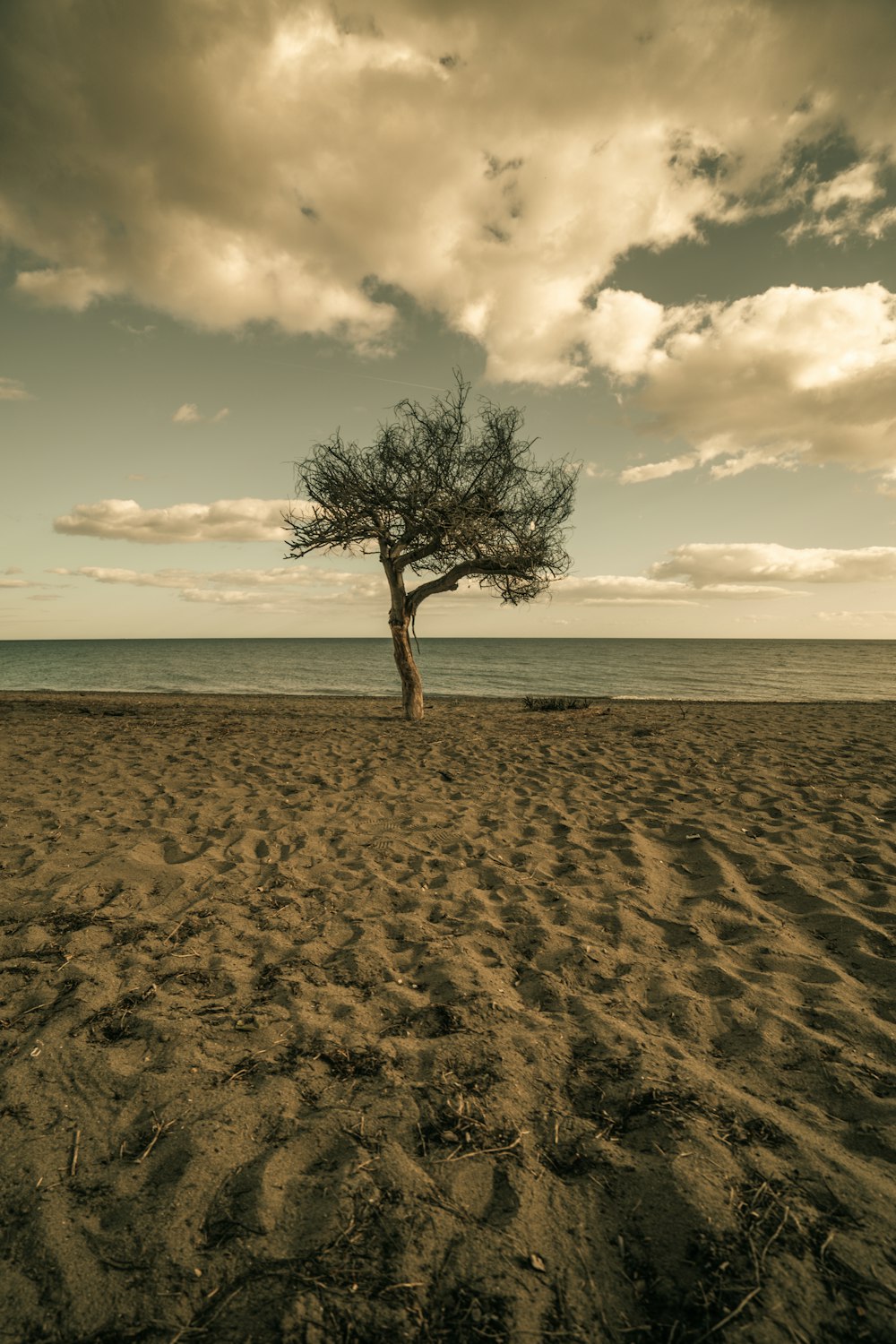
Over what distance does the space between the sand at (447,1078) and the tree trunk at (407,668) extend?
725 centimetres

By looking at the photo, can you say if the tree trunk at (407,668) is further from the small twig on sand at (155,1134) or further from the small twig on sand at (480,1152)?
the small twig on sand at (480,1152)

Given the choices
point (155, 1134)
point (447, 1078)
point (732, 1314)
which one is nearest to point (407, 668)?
point (447, 1078)

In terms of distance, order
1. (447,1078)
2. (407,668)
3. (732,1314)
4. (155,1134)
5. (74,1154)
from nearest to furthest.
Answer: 1. (732,1314)
2. (74,1154)
3. (155,1134)
4. (447,1078)
5. (407,668)

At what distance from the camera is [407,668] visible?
14.3 meters

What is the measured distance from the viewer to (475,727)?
13.8 m

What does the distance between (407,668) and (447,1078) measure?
11.7 m

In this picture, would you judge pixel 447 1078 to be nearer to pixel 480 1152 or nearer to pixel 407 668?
pixel 480 1152

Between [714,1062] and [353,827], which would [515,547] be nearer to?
[353,827]

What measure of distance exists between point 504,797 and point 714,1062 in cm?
477

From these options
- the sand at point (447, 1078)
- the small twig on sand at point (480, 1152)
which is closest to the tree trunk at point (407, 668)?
the sand at point (447, 1078)

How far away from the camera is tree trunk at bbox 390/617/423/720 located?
1358 centimetres

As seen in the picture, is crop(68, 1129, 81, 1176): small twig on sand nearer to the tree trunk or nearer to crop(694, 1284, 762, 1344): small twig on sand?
crop(694, 1284, 762, 1344): small twig on sand

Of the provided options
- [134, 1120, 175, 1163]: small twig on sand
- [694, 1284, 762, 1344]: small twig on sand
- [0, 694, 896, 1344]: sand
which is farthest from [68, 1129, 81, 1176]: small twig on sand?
[694, 1284, 762, 1344]: small twig on sand

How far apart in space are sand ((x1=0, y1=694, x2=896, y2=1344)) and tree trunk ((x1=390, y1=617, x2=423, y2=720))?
7.25 metres
